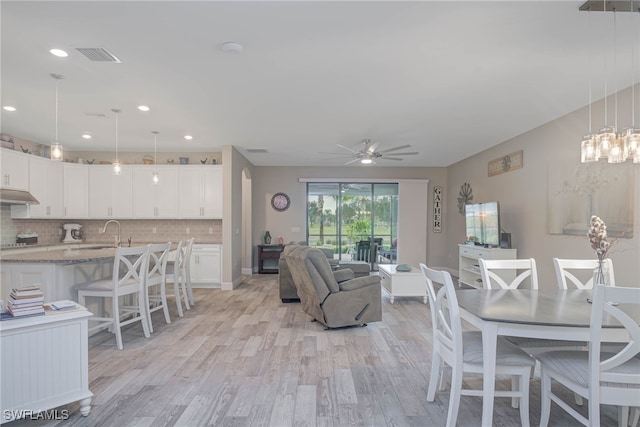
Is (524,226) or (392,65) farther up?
(392,65)

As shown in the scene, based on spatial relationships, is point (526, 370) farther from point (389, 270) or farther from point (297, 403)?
point (389, 270)

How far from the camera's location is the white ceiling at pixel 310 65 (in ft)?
7.72

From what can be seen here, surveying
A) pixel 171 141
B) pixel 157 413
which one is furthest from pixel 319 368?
pixel 171 141

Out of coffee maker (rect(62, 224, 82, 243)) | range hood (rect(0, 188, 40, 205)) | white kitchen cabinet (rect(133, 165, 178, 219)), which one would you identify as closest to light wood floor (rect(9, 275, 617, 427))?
white kitchen cabinet (rect(133, 165, 178, 219))

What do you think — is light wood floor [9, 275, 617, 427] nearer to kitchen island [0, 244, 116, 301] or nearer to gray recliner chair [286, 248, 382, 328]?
gray recliner chair [286, 248, 382, 328]

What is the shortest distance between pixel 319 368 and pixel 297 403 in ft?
2.00

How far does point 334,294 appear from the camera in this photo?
13.3 ft

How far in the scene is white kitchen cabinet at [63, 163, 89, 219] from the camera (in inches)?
257

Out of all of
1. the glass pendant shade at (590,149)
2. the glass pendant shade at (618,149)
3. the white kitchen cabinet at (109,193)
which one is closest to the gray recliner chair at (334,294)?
the glass pendant shade at (590,149)

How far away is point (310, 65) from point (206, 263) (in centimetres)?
463

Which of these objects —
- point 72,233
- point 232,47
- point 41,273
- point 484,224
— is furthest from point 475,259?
point 72,233

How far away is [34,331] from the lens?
2.14 meters

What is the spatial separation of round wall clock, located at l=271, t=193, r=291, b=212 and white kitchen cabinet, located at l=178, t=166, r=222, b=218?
2076 mm

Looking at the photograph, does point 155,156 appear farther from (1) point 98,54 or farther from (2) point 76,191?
(1) point 98,54
